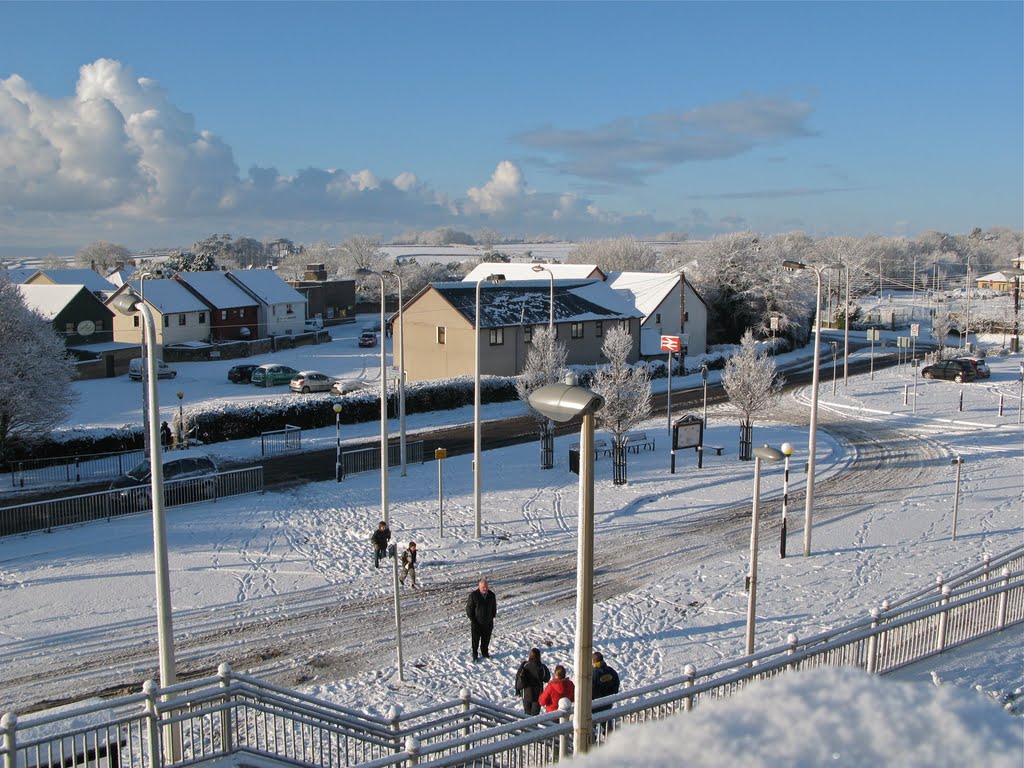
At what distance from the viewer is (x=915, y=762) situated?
3.51m

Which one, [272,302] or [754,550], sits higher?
[272,302]

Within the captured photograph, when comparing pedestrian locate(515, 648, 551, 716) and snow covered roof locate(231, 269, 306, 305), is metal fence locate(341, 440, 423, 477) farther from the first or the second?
snow covered roof locate(231, 269, 306, 305)

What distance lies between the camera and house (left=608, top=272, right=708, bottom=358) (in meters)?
59.6

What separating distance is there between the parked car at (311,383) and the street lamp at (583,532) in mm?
40159

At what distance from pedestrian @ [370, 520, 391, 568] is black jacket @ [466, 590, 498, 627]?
5.22m

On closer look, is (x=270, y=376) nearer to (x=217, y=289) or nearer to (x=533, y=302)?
(x=533, y=302)

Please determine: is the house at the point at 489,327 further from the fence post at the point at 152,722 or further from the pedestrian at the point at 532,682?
the fence post at the point at 152,722

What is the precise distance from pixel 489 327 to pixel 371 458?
18.8 meters

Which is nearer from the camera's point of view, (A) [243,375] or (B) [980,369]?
(A) [243,375]

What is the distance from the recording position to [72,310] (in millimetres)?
58375

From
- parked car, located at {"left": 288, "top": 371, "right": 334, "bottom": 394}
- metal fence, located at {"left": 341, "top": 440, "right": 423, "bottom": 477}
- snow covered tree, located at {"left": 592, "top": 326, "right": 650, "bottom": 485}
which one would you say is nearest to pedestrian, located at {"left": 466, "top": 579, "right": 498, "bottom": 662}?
snow covered tree, located at {"left": 592, "top": 326, "right": 650, "bottom": 485}

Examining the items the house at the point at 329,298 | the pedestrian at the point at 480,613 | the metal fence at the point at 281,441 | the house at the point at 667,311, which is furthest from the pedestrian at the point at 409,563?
the house at the point at 329,298

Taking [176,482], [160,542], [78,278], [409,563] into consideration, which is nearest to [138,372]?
[176,482]

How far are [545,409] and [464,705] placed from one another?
5.39 meters
